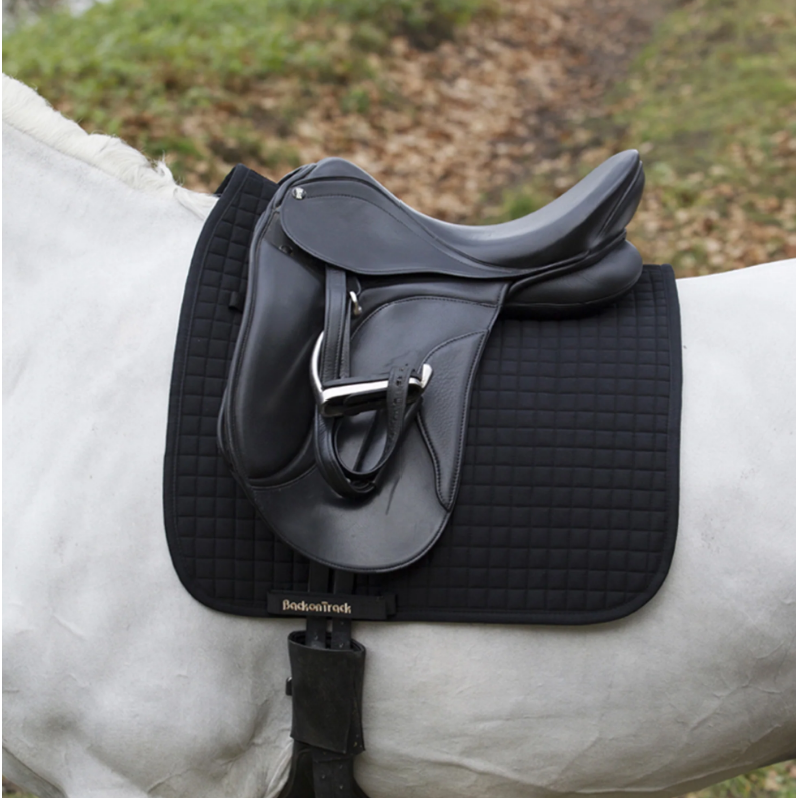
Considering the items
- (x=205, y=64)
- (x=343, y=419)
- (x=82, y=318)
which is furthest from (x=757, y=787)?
(x=205, y=64)

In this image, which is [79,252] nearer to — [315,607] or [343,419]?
[343,419]

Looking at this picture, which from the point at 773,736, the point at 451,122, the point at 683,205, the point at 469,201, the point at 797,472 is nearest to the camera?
the point at 797,472

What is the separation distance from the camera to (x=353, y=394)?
1123mm

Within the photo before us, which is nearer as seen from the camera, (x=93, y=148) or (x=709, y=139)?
(x=93, y=148)

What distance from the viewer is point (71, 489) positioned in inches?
47.5

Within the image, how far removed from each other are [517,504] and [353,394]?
0.98 feet

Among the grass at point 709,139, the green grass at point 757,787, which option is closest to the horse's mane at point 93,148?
the green grass at point 757,787

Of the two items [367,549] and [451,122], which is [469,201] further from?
[367,549]

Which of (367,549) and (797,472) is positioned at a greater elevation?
(797,472)

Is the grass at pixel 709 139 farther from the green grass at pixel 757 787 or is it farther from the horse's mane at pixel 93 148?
the horse's mane at pixel 93 148

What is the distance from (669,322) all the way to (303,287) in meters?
0.57

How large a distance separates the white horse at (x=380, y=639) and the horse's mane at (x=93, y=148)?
0.60 feet

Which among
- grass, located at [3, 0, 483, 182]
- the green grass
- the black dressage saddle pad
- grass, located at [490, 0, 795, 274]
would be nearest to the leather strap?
the black dressage saddle pad

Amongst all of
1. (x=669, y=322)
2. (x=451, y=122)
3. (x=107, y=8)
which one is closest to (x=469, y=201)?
(x=451, y=122)
